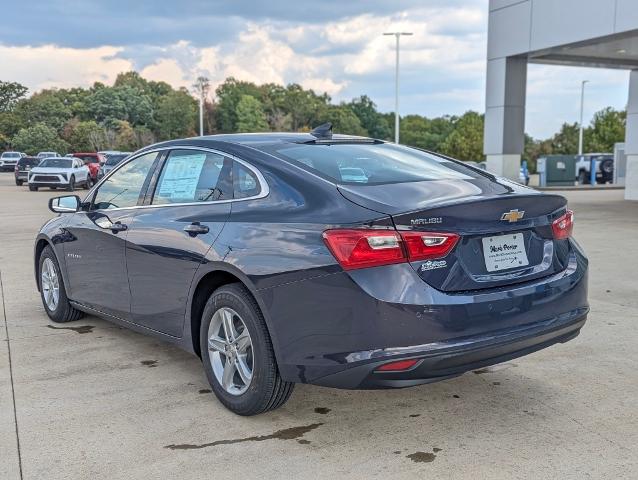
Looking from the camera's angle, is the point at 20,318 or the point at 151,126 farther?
the point at 151,126

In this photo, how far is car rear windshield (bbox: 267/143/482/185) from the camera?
385 cm

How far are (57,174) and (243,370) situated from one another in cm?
2756

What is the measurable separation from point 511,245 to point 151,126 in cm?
9386

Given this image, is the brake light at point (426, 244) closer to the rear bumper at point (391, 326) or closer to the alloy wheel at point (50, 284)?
the rear bumper at point (391, 326)

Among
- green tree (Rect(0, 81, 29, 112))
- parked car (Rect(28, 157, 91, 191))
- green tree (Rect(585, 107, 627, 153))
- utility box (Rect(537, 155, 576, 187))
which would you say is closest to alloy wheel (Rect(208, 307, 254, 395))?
parked car (Rect(28, 157, 91, 191))

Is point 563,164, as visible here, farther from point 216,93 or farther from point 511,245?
point 216,93

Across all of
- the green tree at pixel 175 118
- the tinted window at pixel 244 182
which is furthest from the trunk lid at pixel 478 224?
A: the green tree at pixel 175 118

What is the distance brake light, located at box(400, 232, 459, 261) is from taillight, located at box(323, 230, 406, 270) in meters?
0.04

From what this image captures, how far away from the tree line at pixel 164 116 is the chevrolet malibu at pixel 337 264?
6308 centimetres

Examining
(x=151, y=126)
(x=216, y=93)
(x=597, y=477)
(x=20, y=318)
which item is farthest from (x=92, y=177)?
(x=216, y=93)

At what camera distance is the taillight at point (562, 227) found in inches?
151

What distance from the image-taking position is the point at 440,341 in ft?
10.6

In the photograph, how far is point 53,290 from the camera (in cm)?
608

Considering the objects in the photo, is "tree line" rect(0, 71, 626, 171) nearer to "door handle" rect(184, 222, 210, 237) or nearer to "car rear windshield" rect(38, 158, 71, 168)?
"car rear windshield" rect(38, 158, 71, 168)
